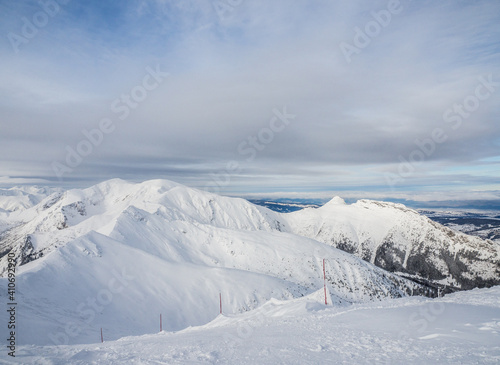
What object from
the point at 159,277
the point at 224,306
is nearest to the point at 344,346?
the point at 224,306

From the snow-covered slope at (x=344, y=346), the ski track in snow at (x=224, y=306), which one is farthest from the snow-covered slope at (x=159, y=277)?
the snow-covered slope at (x=344, y=346)

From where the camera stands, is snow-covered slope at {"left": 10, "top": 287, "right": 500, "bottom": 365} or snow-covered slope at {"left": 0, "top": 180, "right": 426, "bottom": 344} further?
snow-covered slope at {"left": 0, "top": 180, "right": 426, "bottom": 344}

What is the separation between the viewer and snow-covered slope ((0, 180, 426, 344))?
46.0 metres

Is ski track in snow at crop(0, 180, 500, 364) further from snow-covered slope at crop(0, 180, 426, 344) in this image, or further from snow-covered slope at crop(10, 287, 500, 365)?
snow-covered slope at crop(0, 180, 426, 344)

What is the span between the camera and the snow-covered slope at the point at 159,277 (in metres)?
46.0

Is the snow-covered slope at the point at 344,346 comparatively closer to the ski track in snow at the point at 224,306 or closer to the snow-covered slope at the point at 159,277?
the ski track in snow at the point at 224,306

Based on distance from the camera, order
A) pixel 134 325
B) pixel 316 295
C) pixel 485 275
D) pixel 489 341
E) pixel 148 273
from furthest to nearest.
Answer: pixel 485 275, pixel 148 273, pixel 134 325, pixel 316 295, pixel 489 341

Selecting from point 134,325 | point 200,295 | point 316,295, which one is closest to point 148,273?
point 200,295

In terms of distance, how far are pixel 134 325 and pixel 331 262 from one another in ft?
285

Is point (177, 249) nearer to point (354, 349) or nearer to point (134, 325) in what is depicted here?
point (134, 325)

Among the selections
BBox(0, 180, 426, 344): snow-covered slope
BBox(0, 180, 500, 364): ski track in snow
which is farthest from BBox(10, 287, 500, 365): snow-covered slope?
BBox(0, 180, 426, 344): snow-covered slope

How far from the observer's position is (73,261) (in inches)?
2576

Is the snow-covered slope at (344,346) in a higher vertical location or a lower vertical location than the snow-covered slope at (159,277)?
higher

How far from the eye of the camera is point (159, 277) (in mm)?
72375
